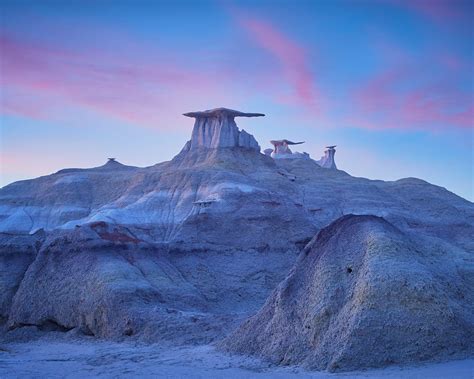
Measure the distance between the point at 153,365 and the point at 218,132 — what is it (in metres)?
52.8

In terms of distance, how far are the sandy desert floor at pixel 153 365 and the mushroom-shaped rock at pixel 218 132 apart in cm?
4648

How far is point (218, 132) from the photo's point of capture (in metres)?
72.6

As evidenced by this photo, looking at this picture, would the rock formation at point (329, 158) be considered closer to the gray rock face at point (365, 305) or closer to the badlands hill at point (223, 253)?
the badlands hill at point (223, 253)

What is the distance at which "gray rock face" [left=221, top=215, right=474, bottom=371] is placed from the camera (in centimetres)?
1803

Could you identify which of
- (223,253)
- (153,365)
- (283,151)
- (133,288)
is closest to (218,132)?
(223,253)

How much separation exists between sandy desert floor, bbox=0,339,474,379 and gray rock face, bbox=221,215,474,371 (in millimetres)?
586

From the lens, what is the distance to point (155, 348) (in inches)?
971

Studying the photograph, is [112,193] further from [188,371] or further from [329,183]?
[188,371]

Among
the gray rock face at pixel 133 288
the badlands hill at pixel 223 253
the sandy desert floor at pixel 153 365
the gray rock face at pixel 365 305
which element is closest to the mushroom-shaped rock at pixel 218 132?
the badlands hill at pixel 223 253

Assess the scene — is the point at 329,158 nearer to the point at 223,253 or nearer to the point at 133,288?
the point at 223,253

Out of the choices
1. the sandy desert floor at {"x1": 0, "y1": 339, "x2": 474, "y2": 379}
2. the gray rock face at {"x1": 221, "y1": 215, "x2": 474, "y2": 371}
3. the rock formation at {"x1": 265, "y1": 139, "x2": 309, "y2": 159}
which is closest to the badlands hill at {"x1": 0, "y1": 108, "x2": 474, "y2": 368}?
the gray rock face at {"x1": 221, "y1": 215, "x2": 474, "y2": 371}

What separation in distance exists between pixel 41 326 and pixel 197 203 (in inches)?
806

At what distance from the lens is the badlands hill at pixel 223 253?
19734 millimetres

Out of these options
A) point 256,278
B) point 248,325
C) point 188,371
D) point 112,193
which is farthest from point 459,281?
point 112,193
